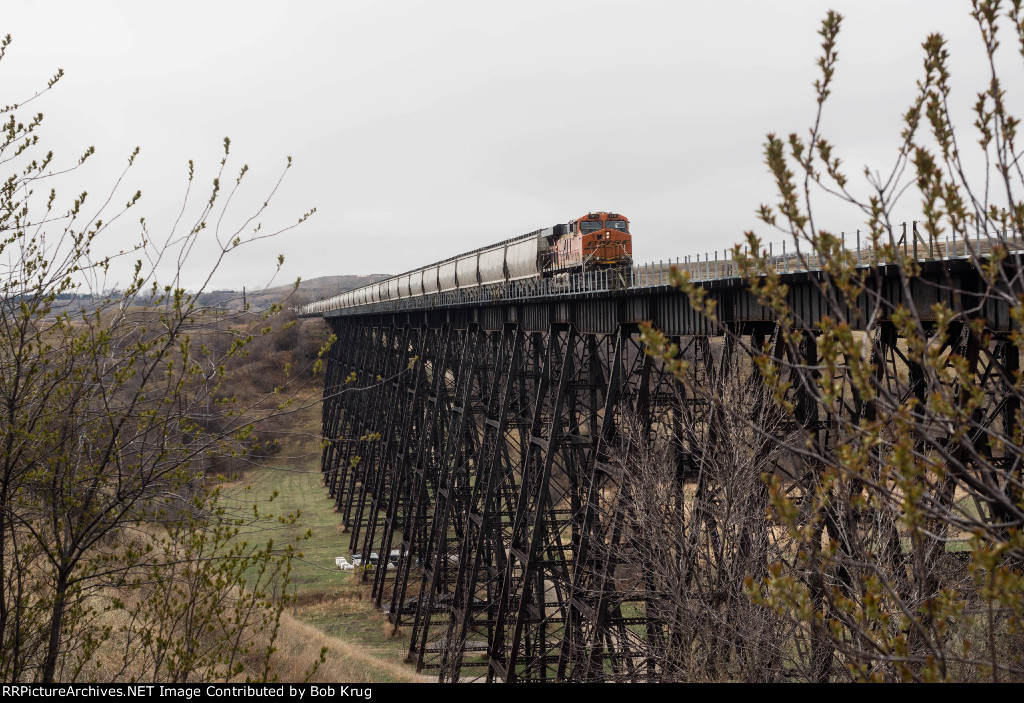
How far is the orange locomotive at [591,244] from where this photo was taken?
2132cm

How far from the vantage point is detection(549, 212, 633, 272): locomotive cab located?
2128 cm

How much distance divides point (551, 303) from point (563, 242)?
4728 millimetres

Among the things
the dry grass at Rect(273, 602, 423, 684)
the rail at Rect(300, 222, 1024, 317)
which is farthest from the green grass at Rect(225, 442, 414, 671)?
the rail at Rect(300, 222, 1024, 317)

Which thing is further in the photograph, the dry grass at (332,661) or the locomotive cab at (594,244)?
the locomotive cab at (594,244)

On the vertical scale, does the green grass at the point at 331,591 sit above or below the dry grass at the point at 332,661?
below

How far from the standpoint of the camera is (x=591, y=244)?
70.9ft

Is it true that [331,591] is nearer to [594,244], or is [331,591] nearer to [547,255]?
[547,255]

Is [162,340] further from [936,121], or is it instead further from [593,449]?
[593,449]

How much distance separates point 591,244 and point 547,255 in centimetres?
271

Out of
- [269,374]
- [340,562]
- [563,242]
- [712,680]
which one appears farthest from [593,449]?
[269,374]

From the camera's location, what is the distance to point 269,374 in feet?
240

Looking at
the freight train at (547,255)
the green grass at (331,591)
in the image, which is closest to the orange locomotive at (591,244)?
the freight train at (547,255)

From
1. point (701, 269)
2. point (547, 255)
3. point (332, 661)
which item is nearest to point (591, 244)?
point (547, 255)

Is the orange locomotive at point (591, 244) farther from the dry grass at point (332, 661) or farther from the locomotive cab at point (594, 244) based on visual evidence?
the dry grass at point (332, 661)
